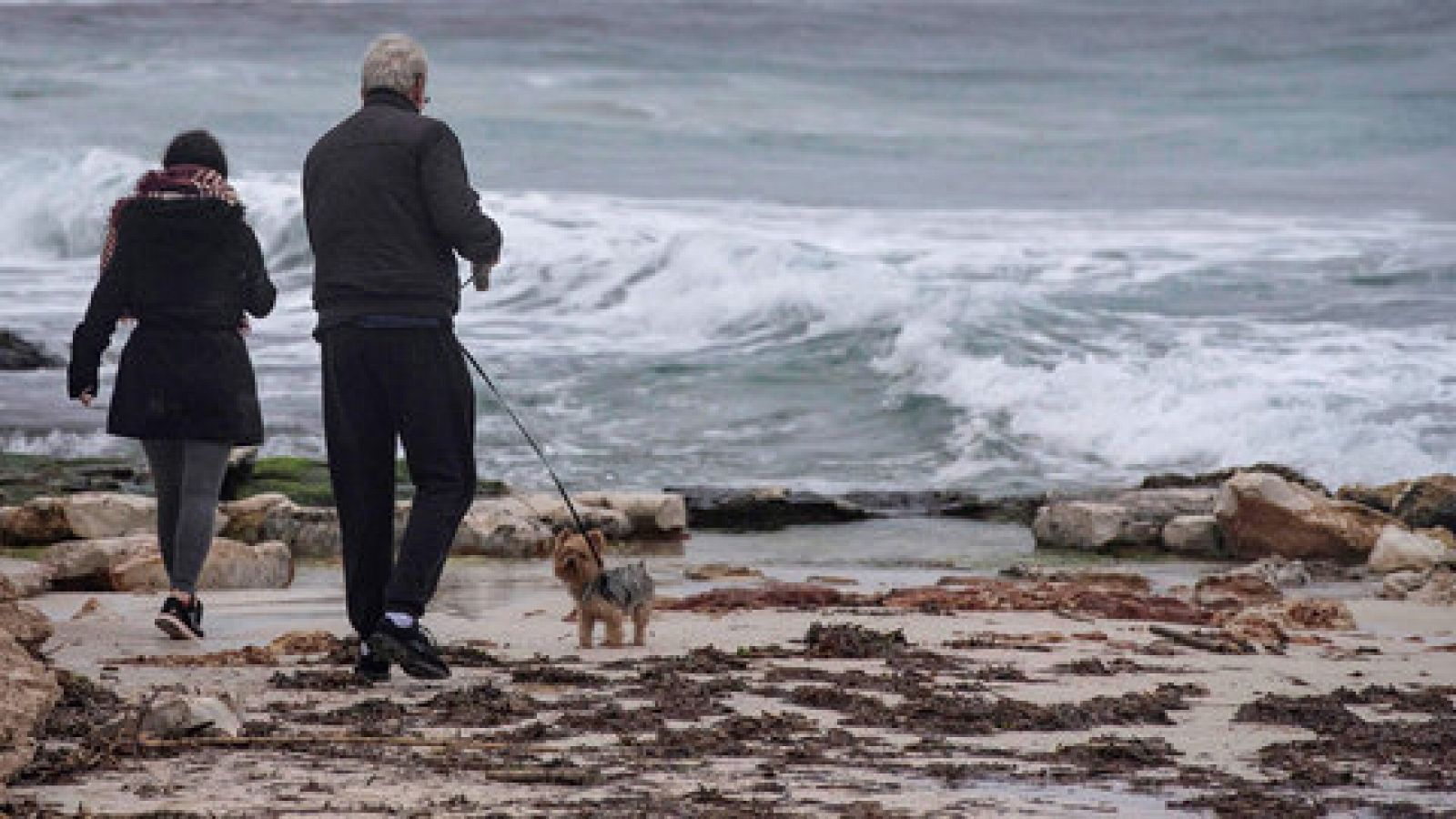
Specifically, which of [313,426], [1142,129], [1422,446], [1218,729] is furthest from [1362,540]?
[1142,129]

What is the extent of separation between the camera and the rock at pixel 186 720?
6.14 m

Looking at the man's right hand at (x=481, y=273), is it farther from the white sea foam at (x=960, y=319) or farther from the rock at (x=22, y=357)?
the rock at (x=22, y=357)

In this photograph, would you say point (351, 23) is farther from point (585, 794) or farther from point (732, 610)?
point (585, 794)

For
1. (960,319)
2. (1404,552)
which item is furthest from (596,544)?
(960,319)

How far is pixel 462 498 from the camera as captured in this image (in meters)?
7.68

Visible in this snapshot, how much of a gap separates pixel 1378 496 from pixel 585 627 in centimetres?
727

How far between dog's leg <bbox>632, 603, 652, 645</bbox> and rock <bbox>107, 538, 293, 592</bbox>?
100 inches

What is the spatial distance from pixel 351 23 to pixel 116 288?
172 feet

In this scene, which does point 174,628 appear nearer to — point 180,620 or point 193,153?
point 180,620

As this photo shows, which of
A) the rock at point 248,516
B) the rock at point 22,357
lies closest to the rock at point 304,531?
the rock at point 248,516

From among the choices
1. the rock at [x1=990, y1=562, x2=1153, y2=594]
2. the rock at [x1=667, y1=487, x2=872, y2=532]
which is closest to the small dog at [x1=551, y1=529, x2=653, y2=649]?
the rock at [x1=990, y1=562, x2=1153, y2=594]

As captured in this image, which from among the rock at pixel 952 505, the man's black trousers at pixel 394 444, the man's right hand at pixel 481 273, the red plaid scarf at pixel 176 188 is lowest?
the rock at pixel 952 505

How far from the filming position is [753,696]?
7.30 metres

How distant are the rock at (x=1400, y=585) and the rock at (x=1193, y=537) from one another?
5.80 feet
